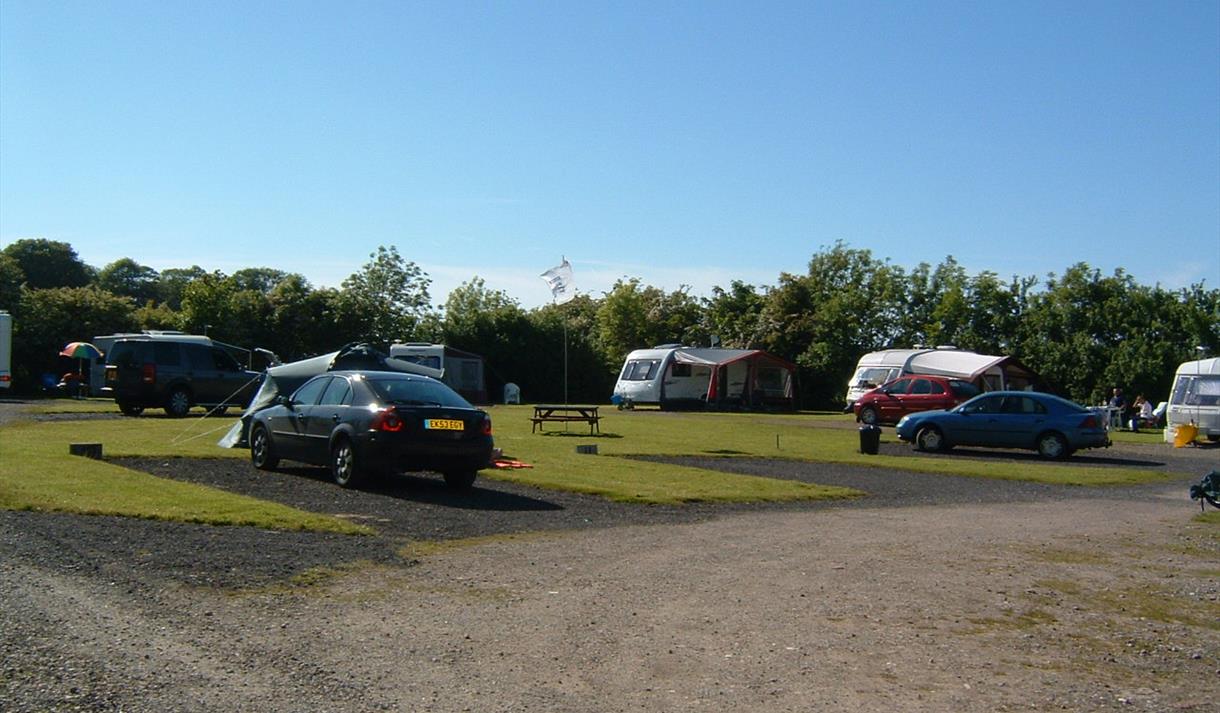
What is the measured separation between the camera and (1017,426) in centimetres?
2481

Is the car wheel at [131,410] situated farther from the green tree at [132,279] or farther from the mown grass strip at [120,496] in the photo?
Answer: the green tree at [132,279]

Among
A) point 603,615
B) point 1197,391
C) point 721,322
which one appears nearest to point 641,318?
point 721,322

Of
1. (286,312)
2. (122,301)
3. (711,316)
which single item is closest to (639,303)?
(711,316)

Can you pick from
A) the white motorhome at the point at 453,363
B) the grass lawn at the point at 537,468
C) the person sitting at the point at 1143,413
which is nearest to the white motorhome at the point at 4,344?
the grass lawn at the point at 537,468

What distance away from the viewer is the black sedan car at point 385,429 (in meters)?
13.9

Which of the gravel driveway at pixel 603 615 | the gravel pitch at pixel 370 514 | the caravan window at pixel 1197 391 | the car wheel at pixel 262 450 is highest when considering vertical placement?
the caravan window at pixel 1197 391

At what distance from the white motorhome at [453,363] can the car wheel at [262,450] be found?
26.4 meters

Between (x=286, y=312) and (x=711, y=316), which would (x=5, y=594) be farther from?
(x=711, y=316)

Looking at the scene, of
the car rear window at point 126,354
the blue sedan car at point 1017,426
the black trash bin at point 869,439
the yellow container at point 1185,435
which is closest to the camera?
the black trash bin at point 869,439

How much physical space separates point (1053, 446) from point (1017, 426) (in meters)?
0.85

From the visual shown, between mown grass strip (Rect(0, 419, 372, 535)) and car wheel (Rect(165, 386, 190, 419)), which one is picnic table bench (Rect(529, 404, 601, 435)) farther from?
mown grass strip (Rect(0, 419, 372, 535))

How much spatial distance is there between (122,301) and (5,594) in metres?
50.2

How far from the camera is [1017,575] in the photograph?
940 centimetres

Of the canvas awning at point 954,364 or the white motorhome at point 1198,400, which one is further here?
the canvas awning at point 954,364
